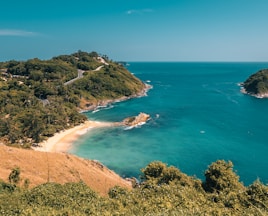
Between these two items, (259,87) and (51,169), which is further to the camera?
(259,87)

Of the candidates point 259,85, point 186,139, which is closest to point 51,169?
point 186,139

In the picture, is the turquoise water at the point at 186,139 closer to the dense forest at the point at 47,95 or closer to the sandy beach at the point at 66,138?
the sandy beach at the point at 66,138

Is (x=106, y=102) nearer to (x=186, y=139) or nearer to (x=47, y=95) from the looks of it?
(x=47, y=95)

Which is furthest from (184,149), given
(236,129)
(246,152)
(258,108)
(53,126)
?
(258,108)

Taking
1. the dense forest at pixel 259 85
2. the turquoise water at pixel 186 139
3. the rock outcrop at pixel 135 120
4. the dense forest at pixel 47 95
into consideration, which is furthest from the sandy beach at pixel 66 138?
the dense forest at pixel 259 85

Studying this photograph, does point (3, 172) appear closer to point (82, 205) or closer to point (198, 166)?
point (82, 205)

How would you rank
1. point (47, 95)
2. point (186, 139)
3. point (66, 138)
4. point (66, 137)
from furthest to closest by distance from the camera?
1. point (47, 95)
2. point (66, 137)
3. point (186, 139)
4. point (66, 138)
